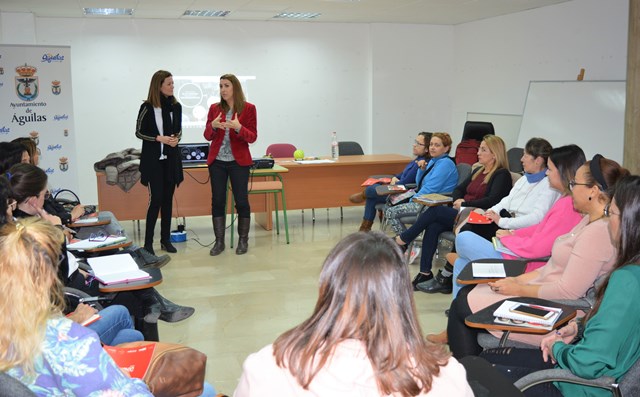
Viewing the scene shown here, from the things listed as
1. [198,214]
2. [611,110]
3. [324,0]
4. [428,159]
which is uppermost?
[324,0]

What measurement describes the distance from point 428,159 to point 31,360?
5.14m

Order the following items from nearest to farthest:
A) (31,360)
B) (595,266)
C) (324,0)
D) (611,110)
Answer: (31,360), (595,266), (611,110), (324,0)

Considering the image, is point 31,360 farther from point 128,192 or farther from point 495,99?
point 495,99

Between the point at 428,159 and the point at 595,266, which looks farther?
the point at 428,159

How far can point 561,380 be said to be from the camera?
7.12 ft

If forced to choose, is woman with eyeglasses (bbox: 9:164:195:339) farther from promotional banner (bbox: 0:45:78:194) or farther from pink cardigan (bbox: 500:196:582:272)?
promotional banner (bbox: 0:45:78:194)

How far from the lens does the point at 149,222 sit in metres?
6.15

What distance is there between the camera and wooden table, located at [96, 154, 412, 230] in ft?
23.0

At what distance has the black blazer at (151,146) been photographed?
5944 millimetres

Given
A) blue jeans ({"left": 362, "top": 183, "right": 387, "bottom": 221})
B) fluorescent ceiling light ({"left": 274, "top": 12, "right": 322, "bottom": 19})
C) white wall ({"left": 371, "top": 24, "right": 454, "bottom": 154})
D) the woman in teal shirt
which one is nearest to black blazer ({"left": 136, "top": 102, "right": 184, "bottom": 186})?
blue jeans ({"left": 362, "top": 183, "right": 387, "bottom": 221})

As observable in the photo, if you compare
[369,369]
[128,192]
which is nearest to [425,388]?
[369,369]

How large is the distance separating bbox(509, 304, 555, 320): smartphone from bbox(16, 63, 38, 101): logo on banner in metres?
6.08

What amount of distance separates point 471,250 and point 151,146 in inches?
128

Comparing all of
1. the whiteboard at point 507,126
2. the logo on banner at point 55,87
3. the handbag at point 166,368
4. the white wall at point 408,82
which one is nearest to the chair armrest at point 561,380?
the handbag at point 166,368
